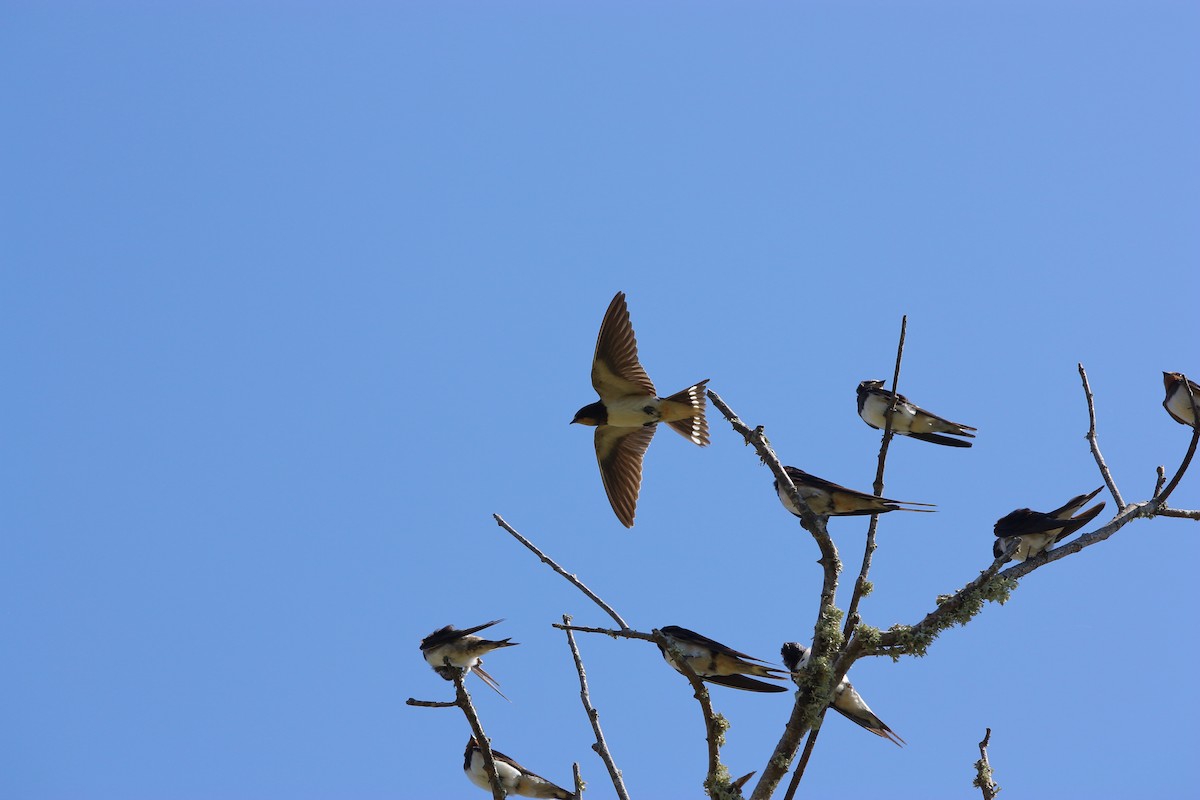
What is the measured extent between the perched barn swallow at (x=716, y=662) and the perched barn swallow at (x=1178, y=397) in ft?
13.4

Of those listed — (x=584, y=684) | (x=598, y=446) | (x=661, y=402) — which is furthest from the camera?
(x=598, y=446)

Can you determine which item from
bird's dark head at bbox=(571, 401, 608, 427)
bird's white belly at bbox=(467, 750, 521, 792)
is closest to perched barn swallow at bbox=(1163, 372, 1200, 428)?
bird's dark head at bbox=(571, 401, 608, 427)

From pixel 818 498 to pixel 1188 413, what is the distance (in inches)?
151

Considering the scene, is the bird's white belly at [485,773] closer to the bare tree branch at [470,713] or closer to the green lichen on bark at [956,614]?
the bare tree branch at [470,713]

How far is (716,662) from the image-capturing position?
226 inches

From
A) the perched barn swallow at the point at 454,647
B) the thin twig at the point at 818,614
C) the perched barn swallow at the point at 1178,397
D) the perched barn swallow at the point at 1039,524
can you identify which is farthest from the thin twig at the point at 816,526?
the perched barn swallow at the point at 1178,397

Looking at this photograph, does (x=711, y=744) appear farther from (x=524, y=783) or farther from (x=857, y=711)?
(x=524, y=783)

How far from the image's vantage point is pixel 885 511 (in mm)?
4645

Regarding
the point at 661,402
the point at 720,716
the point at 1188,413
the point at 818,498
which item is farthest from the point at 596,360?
the point at 1188,413

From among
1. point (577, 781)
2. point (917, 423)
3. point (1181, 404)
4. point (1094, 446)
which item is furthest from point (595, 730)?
point (1181, 404)

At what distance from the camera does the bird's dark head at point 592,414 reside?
7293mm

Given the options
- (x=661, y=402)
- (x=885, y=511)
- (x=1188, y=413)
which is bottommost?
(x=885, y=511)

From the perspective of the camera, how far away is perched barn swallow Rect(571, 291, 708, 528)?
699cm

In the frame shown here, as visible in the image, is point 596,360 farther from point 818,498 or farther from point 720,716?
point 720,716
